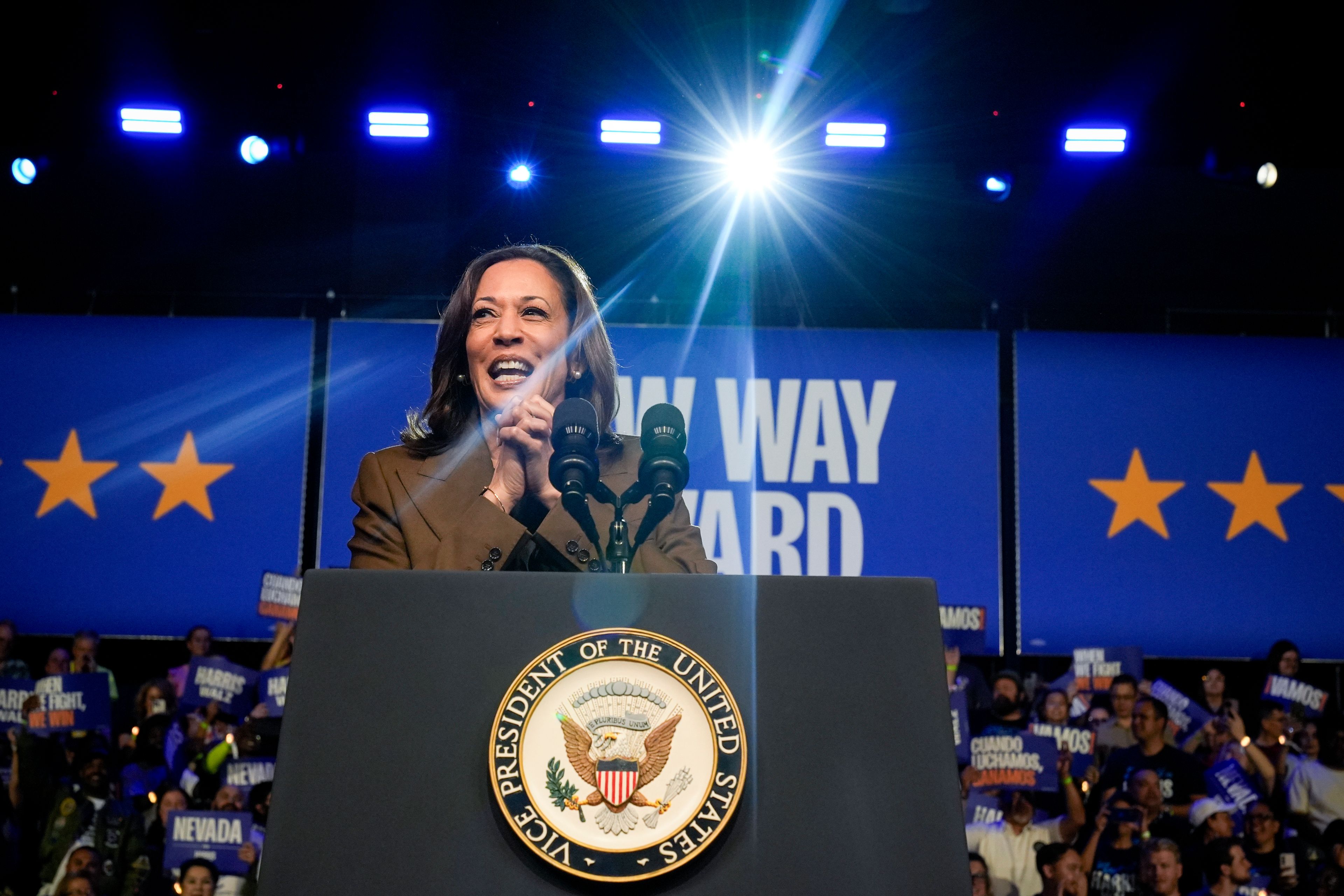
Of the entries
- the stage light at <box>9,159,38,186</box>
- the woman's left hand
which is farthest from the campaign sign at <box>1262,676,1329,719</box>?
the stage light at <box>9,159,38,186</box>

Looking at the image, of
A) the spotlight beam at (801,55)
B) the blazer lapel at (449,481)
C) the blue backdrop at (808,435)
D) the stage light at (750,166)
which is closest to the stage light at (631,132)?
the stage light at (750,166)

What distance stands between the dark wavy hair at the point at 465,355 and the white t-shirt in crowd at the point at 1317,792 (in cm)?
499

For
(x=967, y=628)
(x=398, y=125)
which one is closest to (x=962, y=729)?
(x=967, y=628)

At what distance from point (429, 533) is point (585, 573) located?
2.53 ft

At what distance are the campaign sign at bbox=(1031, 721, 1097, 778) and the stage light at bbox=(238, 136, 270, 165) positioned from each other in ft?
15.8

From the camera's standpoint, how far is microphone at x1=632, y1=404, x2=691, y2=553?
1.55 m

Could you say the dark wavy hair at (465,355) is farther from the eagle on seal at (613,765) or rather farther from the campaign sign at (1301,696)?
the campaign sign at (1301,696)

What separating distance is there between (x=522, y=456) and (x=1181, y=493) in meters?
6.25

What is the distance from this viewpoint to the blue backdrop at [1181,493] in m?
7.38

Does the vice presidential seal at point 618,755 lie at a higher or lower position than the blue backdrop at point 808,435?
lower

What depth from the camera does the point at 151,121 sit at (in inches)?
258

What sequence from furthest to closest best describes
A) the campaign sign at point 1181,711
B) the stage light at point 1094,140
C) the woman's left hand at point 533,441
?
the stage light at point 1094,140
the campaign sign at point 1181,711
the woman's left hand at point 533,441

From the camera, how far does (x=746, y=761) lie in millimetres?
1197

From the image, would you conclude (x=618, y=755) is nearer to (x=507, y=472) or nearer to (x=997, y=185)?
(x=507, y=472)
